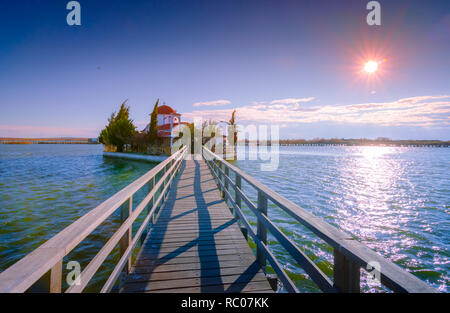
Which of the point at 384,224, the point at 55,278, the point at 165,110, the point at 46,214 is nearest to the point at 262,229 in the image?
the point at 55,278

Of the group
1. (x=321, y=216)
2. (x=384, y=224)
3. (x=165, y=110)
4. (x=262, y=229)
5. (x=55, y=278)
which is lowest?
(x=384, y=224)

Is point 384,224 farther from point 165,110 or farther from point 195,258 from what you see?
point 165,110

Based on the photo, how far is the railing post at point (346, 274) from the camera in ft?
4.94

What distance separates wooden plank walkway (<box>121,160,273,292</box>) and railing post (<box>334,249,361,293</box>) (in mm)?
1264

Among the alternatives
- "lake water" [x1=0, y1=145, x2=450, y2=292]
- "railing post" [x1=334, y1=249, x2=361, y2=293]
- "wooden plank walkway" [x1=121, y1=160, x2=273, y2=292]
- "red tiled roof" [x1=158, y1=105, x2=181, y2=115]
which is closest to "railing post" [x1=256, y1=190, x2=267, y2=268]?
"wooden plank walkway" [x1=121, y1=160, x2=273, y2=292]

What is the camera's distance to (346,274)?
1552 mm

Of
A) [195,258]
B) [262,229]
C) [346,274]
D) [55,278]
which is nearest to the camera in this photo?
[55,278]

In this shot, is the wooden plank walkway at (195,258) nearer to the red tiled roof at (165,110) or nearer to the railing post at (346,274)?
the railing post at (346,274)

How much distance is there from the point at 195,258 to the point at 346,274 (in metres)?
2.24

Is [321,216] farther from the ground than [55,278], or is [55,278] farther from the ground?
[55,278]

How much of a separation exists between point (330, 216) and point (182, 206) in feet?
23.9

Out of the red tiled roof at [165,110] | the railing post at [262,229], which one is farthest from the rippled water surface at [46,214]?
the red tiled roof at [165,110]
